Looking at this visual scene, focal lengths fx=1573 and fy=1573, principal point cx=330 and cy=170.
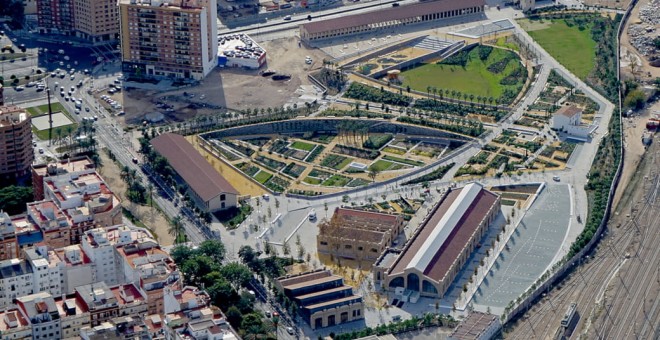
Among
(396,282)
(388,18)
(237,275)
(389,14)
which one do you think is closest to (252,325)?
(237,275)

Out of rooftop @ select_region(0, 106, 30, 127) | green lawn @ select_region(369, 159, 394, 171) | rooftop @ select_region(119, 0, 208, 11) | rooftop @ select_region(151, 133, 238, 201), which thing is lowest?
green lawn @ select_region(369, 159, 394, 171)

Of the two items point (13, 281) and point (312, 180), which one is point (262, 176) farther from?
point (13, 281)

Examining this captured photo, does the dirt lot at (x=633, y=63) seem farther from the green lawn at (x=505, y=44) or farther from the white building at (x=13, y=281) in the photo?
the white building at (x=13, y=281)

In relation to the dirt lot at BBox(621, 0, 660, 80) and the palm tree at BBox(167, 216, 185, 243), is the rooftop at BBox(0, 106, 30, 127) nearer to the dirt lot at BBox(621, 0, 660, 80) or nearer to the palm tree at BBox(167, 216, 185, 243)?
the palm tree at BBox(167, 216, 185, 243)

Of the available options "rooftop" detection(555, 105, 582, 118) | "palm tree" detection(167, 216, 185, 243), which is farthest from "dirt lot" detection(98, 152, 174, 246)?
"rooftop" detection(555, 105, 582, 118)

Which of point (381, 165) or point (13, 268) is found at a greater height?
point (13, 268)

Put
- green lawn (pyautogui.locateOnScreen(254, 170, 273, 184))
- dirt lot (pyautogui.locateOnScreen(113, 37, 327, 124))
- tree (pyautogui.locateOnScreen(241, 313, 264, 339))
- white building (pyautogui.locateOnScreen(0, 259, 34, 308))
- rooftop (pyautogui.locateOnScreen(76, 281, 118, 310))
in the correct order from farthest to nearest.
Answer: dirt lot (pyautogui.locateOnScreen(113, 37, 327, 124))
green lawn (pyautogui.locateOnScreen(254, 170, 273, 184))
white building (pyautogui.locateOnScreen(0, 259, 34, 308))
tree (pyautogui.locateOnScreen(241, 313, 264, 339))
rooftop (pyautogui.locateOnScreen(76, 281, 118, 310))

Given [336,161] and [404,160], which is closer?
[336,161]
